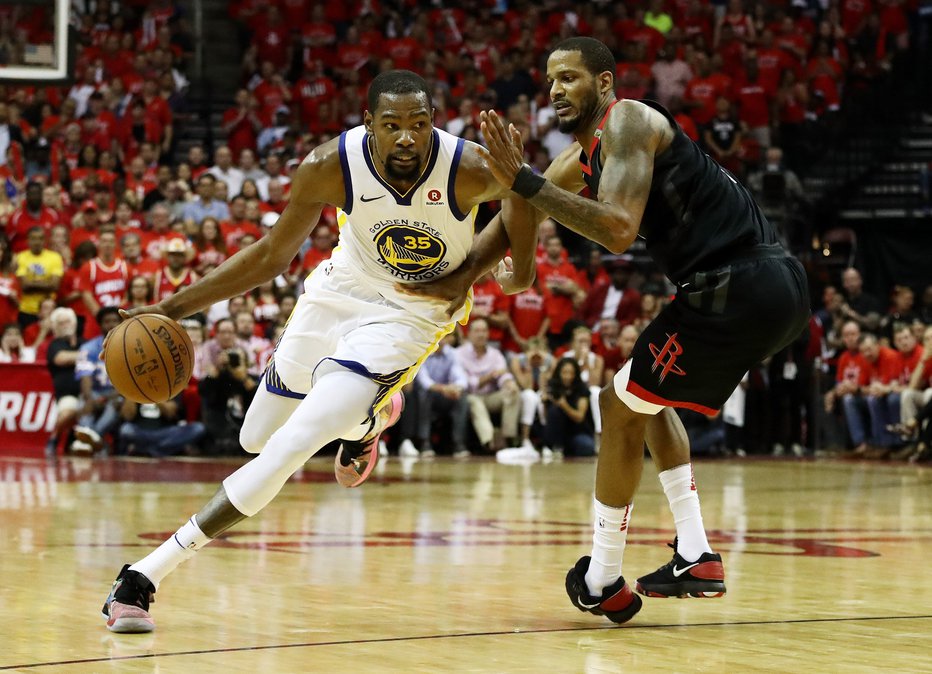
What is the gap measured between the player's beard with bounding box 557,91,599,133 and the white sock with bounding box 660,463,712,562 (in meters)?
1.28

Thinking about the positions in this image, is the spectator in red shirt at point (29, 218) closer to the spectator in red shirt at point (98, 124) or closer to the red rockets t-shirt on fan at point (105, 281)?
the red rockets t-shirt on fan at point (105, 281)

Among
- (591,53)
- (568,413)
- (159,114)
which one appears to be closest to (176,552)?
(591,53)

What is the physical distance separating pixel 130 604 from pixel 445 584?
1.49 metres

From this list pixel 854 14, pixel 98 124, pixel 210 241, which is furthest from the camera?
pixel 854 14

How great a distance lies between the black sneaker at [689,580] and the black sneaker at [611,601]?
4.7 inches

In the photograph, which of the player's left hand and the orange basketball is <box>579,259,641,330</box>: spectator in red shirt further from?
the player's left hand

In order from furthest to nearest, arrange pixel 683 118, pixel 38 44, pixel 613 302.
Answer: pixel 683 118 < pixel 613 302 < pixel 38 44

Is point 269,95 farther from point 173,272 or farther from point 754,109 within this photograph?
point 754,109

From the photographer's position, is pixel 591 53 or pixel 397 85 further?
pixel 397 85

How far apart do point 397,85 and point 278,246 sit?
799mm

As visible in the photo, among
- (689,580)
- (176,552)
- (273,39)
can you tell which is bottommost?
(689,580)

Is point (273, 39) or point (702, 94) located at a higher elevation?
point (273, 39)

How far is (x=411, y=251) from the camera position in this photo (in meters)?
5.34

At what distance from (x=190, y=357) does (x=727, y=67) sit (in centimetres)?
1528
